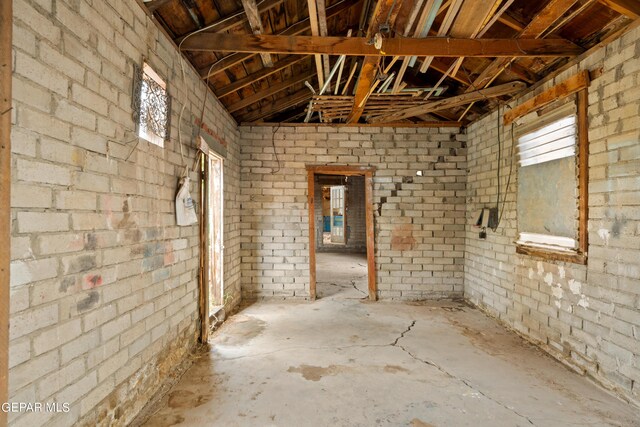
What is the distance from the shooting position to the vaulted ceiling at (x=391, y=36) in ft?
8.85

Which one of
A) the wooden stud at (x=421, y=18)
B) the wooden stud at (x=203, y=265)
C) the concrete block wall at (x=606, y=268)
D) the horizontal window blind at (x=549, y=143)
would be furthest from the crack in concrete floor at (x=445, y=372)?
the wooden stud at (x=421, y=18)

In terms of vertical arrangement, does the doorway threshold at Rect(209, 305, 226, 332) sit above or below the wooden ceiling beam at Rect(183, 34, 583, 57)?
below

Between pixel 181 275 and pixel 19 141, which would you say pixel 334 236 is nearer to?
pixel 181 275

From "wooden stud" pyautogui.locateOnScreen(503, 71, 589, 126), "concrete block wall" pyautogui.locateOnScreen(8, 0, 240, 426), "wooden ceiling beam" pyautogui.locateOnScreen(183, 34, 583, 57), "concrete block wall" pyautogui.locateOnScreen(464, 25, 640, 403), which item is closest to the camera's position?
"concrete block wall" pyautogui.locateOnScreen(8, 0, 240, 426)

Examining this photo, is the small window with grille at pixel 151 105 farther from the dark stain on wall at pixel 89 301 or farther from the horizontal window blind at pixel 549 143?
the horizontal window blind at pixel 549 143

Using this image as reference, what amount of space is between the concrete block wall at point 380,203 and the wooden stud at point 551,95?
137 centimetres

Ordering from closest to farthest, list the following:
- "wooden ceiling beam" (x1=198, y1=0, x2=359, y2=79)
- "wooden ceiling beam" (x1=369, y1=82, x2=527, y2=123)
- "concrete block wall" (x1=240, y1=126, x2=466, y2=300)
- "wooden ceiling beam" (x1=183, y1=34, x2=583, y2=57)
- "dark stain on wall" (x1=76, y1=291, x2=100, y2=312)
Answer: "dark stain on wall" (x1=76, y1=291, x2=100, y2=312), "wooden ceiling beam" (x1=183, y1=34, x2=583, y2=57), "wooden ceiling beam" (x1=198, y1=0, x2=359, y2=79), "wooden ceiling beam" (x1=369, y1=82, x2=527, y2=123), "concrete block wall" (x1=240, y1=126, x2=466, y2=300)

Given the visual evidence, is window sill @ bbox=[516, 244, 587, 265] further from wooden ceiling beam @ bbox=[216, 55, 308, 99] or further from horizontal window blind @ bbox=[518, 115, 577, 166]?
wooden ceiling beam @ bbox=[216, 55, 308, 99]

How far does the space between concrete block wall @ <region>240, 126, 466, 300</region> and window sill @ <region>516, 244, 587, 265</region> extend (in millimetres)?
1586

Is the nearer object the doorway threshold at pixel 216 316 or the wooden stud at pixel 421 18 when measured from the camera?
the wooden stud at pixel 421 18

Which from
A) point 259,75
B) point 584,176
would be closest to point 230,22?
point 259,75

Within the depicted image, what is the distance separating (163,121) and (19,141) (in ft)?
4.50

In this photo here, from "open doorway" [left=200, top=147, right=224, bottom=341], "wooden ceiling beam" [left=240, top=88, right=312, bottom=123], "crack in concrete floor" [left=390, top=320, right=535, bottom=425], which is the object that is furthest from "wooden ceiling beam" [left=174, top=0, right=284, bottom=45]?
"crack in concrete floor" [left=390, top=320, right=535, bottom=425]

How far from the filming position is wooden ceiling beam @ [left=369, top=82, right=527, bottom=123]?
398 cm
